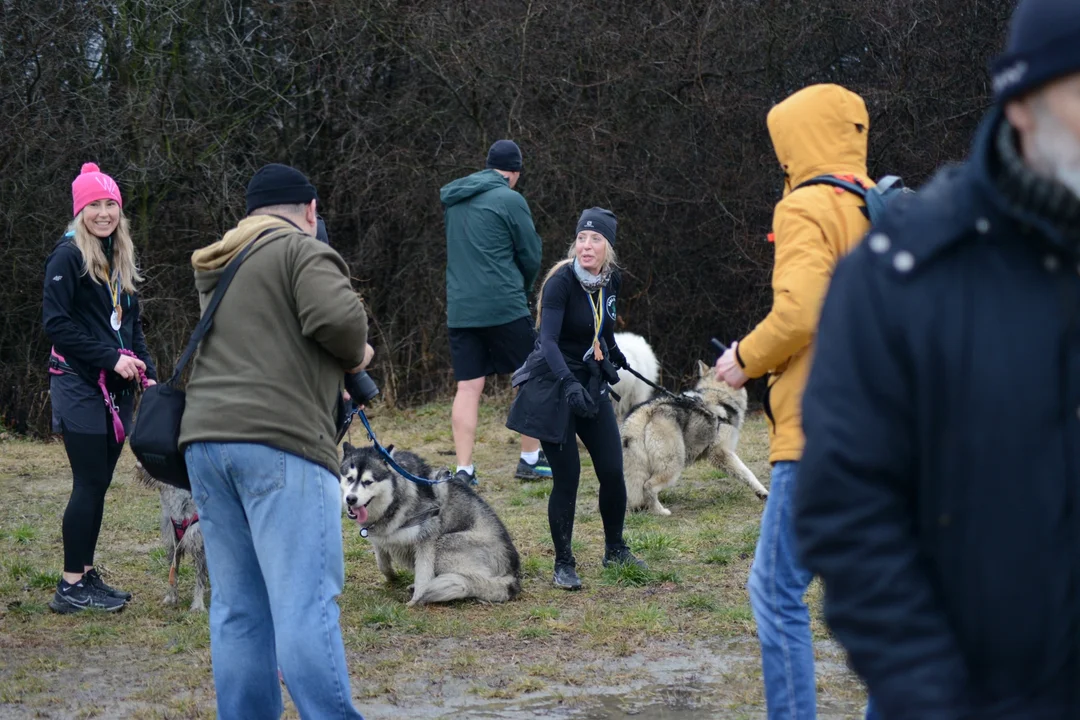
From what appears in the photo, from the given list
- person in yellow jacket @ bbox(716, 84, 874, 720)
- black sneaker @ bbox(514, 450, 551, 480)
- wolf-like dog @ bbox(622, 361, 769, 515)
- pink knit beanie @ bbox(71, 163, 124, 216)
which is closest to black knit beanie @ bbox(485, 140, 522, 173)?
wolf-like dog @ bbox(622, 361, 769, 515)

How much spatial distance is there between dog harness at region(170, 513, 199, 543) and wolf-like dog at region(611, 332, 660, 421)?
14.1 feet

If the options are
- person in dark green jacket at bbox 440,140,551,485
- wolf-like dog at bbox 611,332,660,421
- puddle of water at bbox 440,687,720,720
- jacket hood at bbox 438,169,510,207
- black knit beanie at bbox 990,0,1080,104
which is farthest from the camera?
wolf-like dog at bbox 611,332,660,421

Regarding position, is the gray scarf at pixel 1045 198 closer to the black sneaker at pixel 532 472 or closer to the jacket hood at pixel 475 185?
the jacket hood at pixel 475 185

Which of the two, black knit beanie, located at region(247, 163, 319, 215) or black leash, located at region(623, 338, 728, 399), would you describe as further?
black leash, located at region(623, 338, 728, 399)

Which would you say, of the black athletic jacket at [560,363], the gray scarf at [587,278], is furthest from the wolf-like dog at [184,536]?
the gray scarf at [587,278]

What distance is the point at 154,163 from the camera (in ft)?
42.6

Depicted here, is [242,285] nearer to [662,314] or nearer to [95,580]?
[95,580]

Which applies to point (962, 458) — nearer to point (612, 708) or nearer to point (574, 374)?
point (612, 708)

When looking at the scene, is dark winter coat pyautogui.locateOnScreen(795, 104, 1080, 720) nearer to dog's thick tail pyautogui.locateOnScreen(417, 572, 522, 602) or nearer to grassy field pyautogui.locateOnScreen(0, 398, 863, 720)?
grassy field pyautogui.locateOnScreen(0, 398, 863, 720)

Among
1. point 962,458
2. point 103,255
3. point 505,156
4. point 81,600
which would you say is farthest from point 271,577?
point 505,156

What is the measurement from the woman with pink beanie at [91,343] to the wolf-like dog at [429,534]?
1.13 m

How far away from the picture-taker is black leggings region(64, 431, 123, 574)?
557 cm

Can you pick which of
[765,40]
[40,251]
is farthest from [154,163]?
[765,40]

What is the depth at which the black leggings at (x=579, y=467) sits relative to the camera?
19.5 ft
